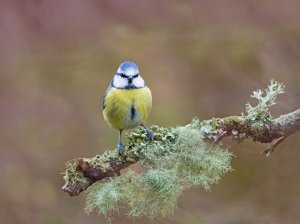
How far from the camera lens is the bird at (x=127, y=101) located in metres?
0.94

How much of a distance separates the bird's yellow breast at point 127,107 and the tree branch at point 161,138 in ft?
0.15

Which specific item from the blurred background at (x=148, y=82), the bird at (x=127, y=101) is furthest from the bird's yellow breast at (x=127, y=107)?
the blurred background at (x=148, y=82)

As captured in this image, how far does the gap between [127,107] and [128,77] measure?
0.17 ft

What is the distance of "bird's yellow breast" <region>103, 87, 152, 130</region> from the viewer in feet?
3.08

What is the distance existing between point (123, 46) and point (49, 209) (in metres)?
0.42

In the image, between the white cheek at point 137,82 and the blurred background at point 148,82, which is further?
the blurred background at point 148,82

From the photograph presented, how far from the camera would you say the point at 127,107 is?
936mm

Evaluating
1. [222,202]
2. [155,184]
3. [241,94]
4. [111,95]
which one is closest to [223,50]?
[241,94]

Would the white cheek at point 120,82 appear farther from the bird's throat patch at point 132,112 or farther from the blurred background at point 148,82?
the blurred background at point 148,82

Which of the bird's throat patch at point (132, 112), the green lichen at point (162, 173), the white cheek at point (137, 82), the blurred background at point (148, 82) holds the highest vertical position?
the blurred background at point (148, 82)

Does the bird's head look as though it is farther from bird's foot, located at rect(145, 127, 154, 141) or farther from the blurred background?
the blurred background

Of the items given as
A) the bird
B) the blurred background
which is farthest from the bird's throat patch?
the blurred background

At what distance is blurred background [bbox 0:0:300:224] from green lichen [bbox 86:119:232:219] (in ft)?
1.45

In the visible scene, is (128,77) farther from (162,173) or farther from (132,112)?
(162,173)
